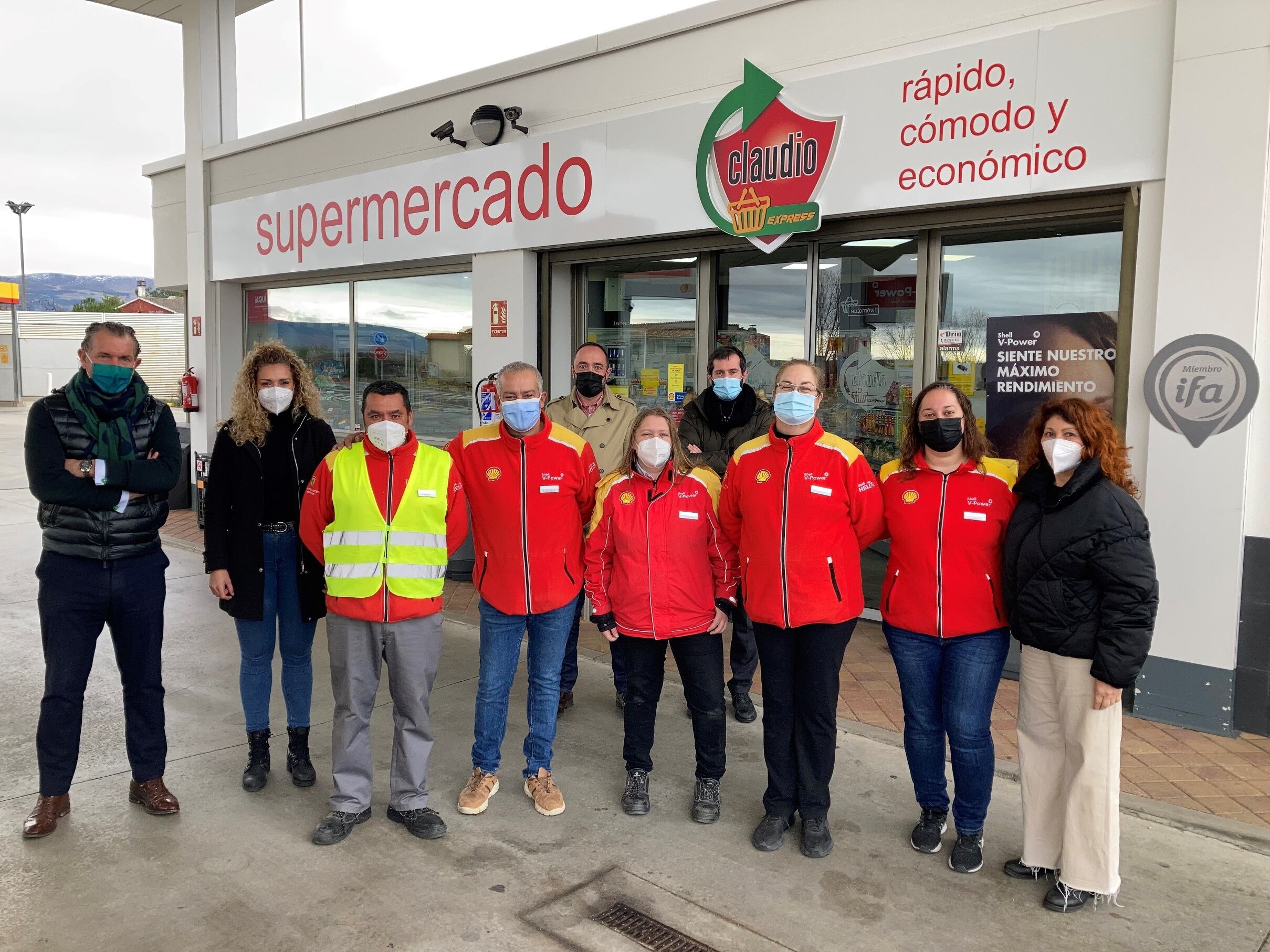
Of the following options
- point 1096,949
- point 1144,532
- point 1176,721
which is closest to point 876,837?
point 1096,949

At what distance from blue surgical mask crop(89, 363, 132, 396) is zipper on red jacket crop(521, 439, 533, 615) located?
1507 mm

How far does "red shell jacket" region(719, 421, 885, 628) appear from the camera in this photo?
11.3ft

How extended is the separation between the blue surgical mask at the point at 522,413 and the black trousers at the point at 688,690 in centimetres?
91

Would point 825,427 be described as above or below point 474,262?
below

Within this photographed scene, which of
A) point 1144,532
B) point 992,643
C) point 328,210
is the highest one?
point 328,210

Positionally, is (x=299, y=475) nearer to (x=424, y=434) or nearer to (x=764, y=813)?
(x=764, y=813)

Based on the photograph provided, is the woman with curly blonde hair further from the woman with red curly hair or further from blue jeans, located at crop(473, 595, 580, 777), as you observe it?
the woman with red curly hair

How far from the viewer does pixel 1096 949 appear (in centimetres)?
291

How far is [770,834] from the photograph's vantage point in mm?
3557

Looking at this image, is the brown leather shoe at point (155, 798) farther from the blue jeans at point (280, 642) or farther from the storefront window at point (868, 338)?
the storefront window at point (868, 338)

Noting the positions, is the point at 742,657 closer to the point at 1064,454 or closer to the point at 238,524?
the point at 1064,454

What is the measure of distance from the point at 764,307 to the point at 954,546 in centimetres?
389

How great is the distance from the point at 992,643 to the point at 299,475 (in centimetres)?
277

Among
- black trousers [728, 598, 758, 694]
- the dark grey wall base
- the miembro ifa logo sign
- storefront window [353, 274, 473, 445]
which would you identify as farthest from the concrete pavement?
storefront window [353, 274, 473, 445]
